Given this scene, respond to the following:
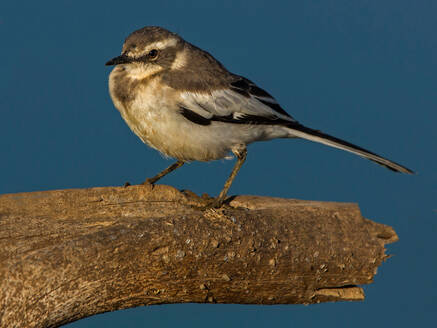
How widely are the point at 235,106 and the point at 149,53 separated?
120cm

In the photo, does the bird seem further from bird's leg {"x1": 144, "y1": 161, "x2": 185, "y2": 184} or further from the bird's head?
bird's leg {"x1": 144, "y1": 161, "x2": 185, "y2": 184}

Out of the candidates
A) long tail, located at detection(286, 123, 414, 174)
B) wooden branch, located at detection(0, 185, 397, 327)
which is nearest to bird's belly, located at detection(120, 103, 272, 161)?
long tail, located at detection(286, 123, 414, 174)

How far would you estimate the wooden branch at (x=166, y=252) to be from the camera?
6137mm

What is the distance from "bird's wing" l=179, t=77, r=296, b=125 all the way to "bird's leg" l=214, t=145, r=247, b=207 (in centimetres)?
37

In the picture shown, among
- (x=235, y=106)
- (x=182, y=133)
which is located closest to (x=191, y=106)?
(x=182, y=133)

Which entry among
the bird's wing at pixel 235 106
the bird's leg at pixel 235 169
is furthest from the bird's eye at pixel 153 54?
the bird's leg at pixel 235 169

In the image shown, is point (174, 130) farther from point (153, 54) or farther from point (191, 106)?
point (153, 54)

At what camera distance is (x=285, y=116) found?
8.22 metres

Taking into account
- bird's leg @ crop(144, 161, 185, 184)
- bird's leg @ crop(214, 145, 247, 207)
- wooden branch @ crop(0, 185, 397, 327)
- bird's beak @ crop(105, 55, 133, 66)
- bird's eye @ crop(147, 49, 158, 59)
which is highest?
bird's eye @ crop(147, 49, 158, 59)

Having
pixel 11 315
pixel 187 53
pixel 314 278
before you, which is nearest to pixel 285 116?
pixel 187 53

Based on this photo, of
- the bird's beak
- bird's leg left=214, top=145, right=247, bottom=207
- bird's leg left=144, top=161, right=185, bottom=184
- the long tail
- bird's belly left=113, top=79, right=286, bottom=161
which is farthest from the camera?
bird's leg left=144, top=161, right=185, bottom=184

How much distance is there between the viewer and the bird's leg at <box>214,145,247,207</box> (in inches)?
319

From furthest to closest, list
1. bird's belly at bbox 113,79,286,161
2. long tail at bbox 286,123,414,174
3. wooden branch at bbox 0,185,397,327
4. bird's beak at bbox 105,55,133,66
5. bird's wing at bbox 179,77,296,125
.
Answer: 1. long tail at bbox 286,123,414,174
2. bird's wing at bbox 179,77,296,125
3. bird's belly at bbox 113,79,286,161
4. bird's beak at bbox 105,55,133,66
5. wooden branch at bbox 0,185,397,327

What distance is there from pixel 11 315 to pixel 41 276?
1.38 ft
